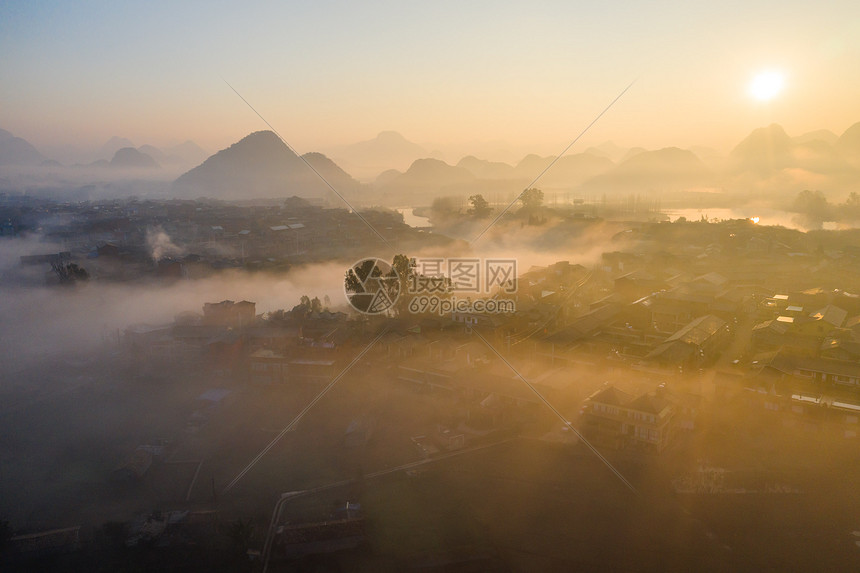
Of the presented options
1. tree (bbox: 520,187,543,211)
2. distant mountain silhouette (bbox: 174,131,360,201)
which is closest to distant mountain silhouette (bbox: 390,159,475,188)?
distant mountain silhouette (bbox: 174,131,360,201)

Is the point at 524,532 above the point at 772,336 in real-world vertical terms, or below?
below

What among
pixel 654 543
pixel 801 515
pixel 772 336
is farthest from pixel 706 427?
pixel 772 336

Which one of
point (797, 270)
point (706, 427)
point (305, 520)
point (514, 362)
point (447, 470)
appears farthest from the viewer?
point (797, 270)

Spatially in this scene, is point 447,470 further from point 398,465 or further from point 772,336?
point 772,336
